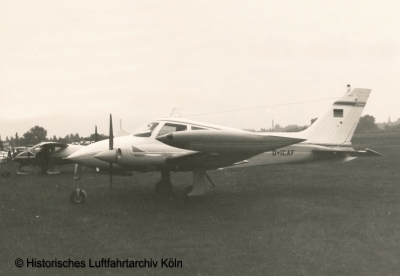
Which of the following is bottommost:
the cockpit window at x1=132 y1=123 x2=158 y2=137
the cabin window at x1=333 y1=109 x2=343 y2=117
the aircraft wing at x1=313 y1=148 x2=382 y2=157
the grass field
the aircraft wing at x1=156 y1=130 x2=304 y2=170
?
the grass field

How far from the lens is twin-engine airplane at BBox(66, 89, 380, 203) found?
750 cm

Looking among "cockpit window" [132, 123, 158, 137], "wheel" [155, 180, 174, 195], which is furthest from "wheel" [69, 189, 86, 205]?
"wheel" [155, 180, 174, 195]

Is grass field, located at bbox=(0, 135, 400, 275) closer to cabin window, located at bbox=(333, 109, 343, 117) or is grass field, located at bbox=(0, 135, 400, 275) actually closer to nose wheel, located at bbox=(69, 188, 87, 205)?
nose wheel, located at bbox=(69, 188, 87, 205)

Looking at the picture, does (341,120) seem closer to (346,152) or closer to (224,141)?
(346,152)

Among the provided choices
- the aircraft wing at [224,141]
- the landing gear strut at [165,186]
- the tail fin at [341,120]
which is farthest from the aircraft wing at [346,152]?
the landing gear strut at [165,186]

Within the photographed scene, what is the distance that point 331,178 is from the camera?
13648 mm

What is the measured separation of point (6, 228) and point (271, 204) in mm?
→ 6121

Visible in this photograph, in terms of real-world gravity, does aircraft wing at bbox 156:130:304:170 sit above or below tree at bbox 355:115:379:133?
below

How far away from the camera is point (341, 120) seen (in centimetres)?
1097

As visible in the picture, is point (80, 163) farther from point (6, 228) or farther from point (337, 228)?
point (337, 228)

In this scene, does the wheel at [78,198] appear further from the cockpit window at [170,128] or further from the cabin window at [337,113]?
the cabin window at [337,113]

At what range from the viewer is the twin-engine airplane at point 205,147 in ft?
24.6

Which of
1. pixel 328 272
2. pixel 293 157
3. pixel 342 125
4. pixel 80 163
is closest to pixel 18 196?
pixel 80 163

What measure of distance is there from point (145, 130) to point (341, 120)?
21.0ft
